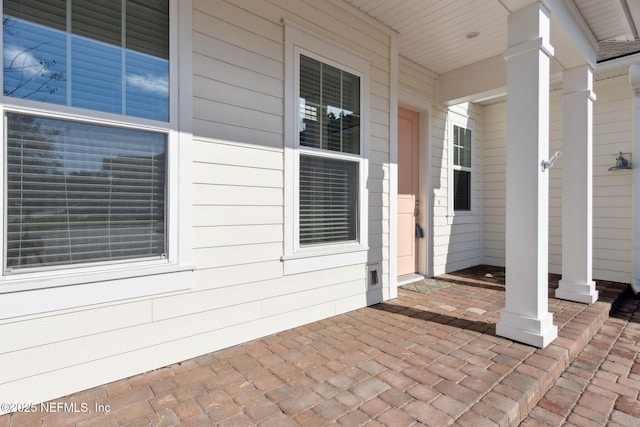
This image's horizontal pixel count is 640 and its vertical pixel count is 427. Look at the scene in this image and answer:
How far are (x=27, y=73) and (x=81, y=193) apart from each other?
64 centimetres

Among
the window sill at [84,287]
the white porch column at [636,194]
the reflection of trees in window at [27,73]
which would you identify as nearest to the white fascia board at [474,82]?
the white porch column at [636,194]

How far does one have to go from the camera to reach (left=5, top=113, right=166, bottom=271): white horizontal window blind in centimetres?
173

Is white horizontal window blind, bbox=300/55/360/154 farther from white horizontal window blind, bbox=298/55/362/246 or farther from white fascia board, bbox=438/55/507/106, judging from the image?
white fascia board, bbox=438/55/507/106

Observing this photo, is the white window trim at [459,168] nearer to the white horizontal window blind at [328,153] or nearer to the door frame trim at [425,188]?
the door frame trim at [425,188]

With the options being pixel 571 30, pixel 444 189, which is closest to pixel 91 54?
pixel 571 30

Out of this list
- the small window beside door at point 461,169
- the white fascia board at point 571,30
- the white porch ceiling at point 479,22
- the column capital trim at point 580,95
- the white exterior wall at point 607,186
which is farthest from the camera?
the small window beside door at point 461,169

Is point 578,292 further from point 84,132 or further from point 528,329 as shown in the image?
point 84,132

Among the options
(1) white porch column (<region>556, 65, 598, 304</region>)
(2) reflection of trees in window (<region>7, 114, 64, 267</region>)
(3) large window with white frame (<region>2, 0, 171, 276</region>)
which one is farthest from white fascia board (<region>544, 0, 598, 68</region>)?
(2) reflection of trees in window (<region>7, 114, 64, 267</region>)

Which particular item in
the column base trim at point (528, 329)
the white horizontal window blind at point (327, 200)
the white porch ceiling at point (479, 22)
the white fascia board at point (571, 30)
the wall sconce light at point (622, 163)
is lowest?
the column base trim at point (528, 329)

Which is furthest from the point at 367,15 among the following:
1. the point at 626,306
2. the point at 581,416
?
the point at 626,306

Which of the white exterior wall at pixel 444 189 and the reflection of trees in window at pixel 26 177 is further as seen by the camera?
the white exterior wall at pixel 444 189

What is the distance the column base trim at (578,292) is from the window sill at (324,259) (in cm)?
212

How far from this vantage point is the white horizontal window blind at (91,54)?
67.6 inches

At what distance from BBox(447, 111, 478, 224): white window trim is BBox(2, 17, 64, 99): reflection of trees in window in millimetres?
4540
